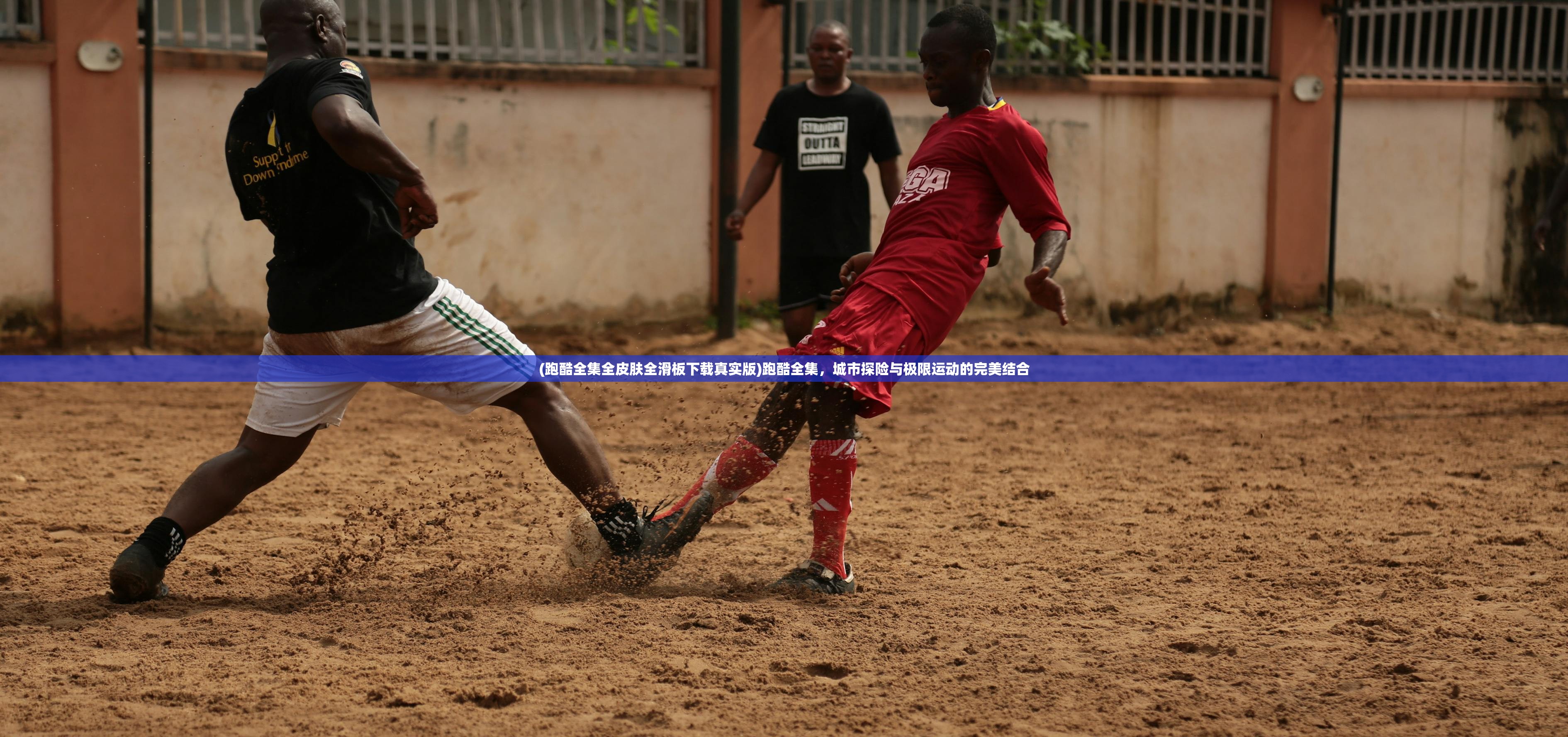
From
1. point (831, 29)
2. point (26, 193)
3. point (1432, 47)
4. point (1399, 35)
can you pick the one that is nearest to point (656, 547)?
point (831, 29)

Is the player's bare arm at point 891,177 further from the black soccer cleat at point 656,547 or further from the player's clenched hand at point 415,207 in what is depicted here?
the player's clenched hand at point 415,207

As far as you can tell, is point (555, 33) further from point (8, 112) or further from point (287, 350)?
point (287, 350)

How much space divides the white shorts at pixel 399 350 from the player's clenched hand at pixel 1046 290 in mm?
1343

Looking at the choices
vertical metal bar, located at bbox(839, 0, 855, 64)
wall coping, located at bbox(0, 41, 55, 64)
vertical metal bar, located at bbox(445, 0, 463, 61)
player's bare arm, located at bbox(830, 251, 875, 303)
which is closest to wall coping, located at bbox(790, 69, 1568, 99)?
vertical metal bar, located at bbox(839, 0, 855, 64)

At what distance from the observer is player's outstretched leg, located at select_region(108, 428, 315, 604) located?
3803 millimetres

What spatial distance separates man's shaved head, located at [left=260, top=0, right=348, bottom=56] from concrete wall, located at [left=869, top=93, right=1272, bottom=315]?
687cm

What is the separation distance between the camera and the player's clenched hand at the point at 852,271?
4172 millimetres

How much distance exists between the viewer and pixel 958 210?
3.96 m

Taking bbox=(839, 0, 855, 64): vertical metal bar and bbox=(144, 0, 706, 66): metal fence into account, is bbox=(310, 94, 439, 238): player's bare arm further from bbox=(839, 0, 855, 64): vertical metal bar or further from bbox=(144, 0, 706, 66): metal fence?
bbox=(839, 0, 855, 64): vertical metal bar

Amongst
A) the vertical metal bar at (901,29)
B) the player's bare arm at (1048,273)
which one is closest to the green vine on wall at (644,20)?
the vertical metal bar at (901,29)

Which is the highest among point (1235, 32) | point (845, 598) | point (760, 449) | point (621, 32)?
point (1235, 32)

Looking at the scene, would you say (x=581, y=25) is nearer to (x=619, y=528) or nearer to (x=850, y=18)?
(x=850, y=18)

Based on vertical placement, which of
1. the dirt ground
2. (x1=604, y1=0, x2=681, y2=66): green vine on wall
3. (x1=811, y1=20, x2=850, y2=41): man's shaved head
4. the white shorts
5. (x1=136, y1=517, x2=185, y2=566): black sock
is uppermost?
(x1=604, y1=0, x2=681, y2=66): green vine on wall

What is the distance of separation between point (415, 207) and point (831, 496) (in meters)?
1.32
